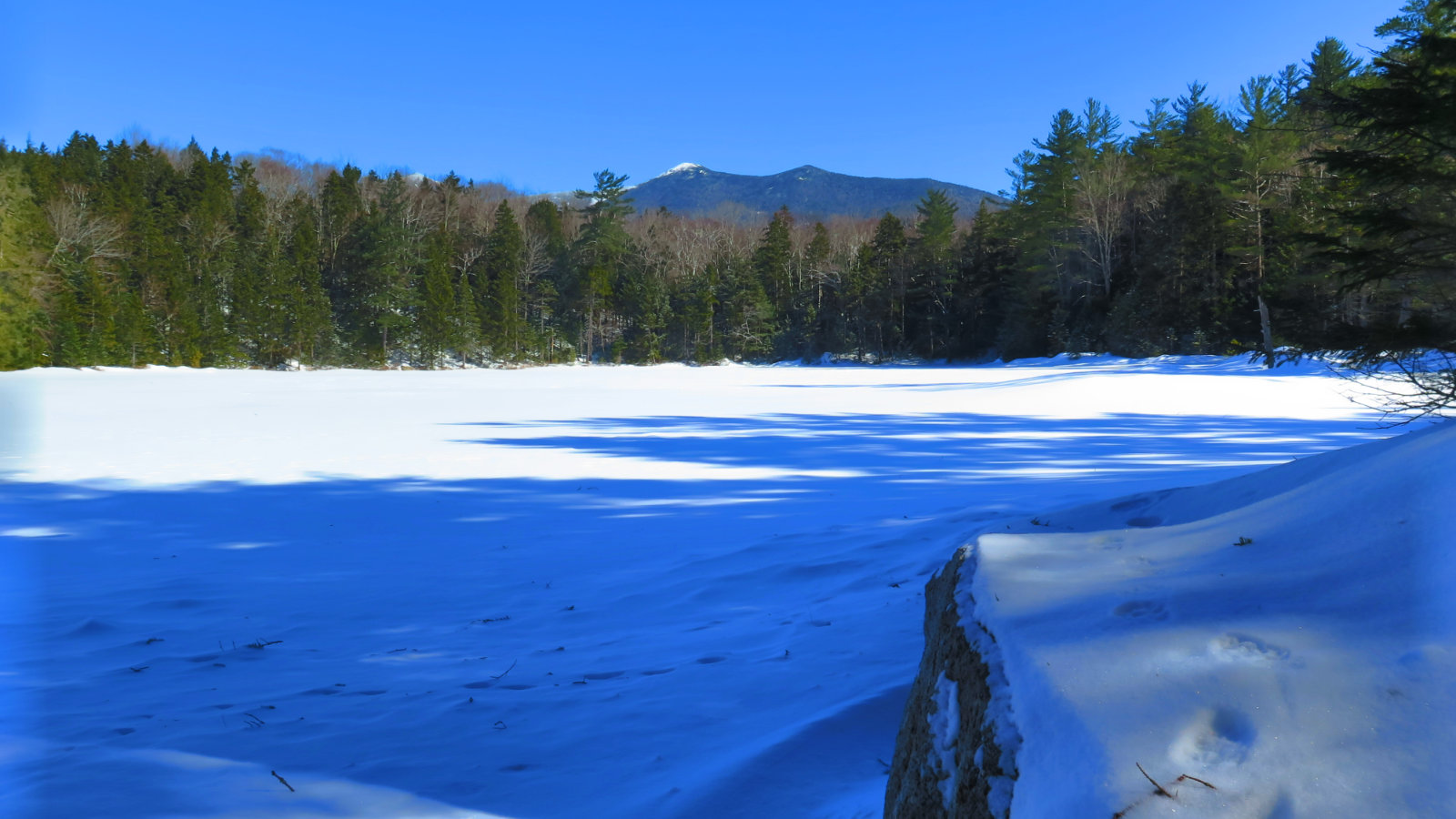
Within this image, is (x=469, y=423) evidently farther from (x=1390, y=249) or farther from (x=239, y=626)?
(x=1390, y=249)

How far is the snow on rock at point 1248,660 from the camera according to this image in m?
0.99

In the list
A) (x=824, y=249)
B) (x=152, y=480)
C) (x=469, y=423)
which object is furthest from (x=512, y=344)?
(x=152, y=480)

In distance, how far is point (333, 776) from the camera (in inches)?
86.9

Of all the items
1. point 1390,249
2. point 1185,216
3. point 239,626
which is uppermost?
point 1185,216

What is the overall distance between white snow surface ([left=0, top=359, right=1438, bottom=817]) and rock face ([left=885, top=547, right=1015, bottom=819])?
0.08m

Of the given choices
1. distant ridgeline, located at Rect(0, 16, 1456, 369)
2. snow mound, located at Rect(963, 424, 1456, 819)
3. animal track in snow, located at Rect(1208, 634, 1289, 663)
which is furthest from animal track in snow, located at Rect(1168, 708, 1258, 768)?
distant ridgeline, located at Rect(0, 16, 1456, 369)

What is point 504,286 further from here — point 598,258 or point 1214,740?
point 1214,740

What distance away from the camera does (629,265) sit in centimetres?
5419

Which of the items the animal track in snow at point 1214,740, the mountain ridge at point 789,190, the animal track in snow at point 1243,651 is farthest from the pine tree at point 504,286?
the mountain ridge at point 789,190

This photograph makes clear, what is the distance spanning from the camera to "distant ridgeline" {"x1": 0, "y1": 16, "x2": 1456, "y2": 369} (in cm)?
2897

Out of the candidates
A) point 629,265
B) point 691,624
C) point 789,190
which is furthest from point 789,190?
point 691,624

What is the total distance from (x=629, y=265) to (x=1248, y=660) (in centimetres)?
5451

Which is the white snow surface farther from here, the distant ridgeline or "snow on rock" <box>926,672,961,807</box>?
the distant ridgeline

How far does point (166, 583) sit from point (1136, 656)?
5.10 metres
